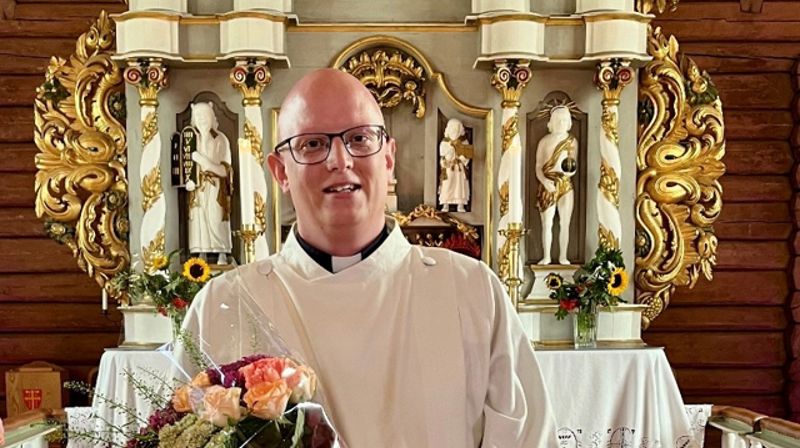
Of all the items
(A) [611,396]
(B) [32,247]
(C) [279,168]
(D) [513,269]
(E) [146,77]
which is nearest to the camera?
(C) [279,168]

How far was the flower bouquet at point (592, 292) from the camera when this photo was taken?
12.1ft

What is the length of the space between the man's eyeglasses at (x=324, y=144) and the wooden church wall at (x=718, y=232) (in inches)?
142

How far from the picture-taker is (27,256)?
15.4ft

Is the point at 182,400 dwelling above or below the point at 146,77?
below

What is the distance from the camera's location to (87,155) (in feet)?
13.1

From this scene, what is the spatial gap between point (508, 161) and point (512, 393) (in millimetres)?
2283

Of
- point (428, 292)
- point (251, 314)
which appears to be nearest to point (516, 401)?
point (428, 292)

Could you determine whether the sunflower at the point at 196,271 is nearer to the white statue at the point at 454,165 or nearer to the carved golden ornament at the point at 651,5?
the white statue at the point at 454,165

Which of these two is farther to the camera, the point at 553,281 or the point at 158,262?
the point at 553,281

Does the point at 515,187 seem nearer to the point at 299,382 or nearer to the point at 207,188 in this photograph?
the point at 207,188

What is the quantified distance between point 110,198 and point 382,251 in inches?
108

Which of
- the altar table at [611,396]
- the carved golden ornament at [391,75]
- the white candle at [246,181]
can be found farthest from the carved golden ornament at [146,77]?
the altar table at [611,396]

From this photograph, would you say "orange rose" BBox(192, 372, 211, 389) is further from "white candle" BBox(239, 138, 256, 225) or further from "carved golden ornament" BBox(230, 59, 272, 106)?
"carved golden ornament" BBox(230, 59, 272, 106)

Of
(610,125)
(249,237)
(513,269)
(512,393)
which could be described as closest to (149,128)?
(249,237)
